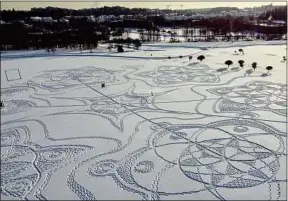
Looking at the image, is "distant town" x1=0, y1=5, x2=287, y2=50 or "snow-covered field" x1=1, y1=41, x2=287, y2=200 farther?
"distant town" x1=0, y1=5, x2=287, y2=50

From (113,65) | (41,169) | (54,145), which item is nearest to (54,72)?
(113,65)

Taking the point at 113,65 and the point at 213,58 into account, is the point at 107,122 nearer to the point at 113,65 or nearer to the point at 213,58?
the point at 113,65

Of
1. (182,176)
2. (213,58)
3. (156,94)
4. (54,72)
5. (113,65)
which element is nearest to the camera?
(182,176)

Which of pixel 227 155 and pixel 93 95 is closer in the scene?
pixel 227 155

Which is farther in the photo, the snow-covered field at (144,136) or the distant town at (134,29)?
the distant town at (134,29)

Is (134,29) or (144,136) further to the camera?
(134,29)

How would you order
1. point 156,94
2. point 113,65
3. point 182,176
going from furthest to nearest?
1. point 113,65
2. point 156,94
3. point 182,176
